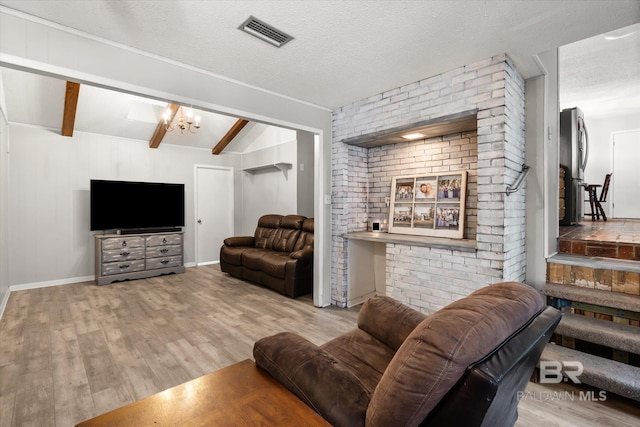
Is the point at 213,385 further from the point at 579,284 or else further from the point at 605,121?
the point at 605,121

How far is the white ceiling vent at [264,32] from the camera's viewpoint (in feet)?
6.72

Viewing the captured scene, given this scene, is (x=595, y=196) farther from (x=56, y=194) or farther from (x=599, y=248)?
(x=56, y=194)

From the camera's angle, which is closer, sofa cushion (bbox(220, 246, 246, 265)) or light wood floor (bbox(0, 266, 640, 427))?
light wood floor (bbox(0, 266, 640, 427))

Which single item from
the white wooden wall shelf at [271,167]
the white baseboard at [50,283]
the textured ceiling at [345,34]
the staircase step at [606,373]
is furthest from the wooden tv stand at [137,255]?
the staircase step at [606,373]

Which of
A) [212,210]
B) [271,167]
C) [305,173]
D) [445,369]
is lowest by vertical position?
[445,369]

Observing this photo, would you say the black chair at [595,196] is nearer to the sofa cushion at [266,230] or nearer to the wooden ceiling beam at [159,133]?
the sofa cushion at [266,230]

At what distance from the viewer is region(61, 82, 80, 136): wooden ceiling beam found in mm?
3857

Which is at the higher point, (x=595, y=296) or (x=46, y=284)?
(x=595, y=296)

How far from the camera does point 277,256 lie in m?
4.68

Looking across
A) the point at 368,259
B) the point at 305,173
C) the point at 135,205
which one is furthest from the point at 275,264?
the point at 135,205

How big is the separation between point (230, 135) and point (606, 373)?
607cm

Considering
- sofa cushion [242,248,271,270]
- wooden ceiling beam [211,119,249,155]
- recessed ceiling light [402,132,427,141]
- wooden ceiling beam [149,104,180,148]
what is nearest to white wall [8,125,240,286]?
wooden ceiling beam [149,104,180,148]

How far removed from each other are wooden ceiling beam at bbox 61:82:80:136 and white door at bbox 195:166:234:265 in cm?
222

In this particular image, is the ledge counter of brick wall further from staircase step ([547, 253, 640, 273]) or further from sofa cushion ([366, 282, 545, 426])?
sofa cushion ([366, 282, 545, 426])
